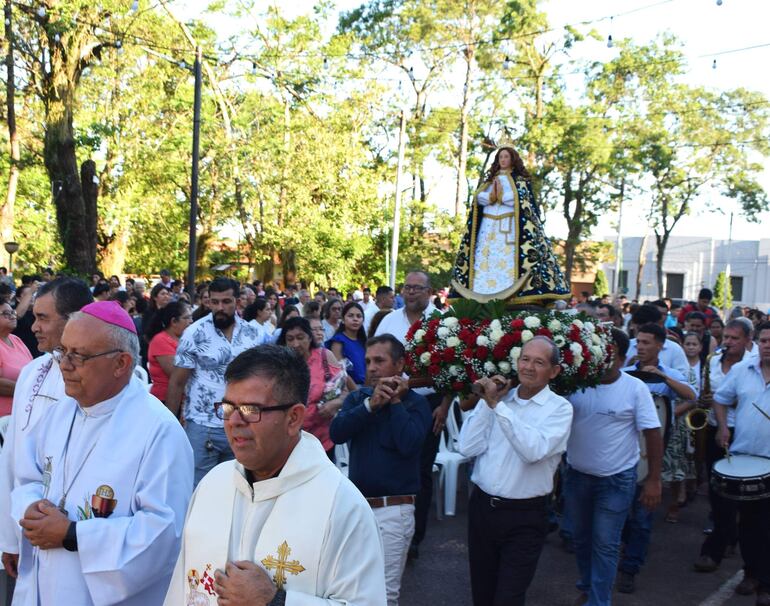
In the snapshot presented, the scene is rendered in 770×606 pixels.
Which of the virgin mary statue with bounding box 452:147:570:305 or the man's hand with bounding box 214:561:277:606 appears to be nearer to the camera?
the man's hand with bounding box 214:561:277:606

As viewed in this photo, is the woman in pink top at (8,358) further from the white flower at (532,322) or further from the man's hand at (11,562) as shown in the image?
the white flower at (532,322)

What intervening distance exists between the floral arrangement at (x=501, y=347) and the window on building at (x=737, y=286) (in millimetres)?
60664

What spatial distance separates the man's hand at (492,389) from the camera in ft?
15.6

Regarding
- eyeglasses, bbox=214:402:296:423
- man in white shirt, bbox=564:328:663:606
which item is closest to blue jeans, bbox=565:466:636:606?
man in white shirt, bbox=564:328:663:606

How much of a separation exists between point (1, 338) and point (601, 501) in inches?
168

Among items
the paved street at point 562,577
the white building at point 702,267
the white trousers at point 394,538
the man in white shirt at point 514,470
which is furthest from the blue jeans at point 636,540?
the white building at point 702,267

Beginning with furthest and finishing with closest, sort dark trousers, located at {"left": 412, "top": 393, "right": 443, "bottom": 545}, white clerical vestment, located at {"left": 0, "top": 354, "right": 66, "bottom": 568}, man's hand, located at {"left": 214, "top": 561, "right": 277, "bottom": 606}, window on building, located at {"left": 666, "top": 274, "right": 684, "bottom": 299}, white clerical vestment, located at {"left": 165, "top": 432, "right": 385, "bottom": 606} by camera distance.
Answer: window on building, located at {"left": 666, "top": 274, "right": 684, "bottom": 299} → dark trousers, located at {"left": 412, "top": 393, "right": 443, "bottom": 545} → white clerical vestment, located at {"left": 0, "top": 354, "right": 66, "bottom": 568} → white clerical vestment, located at {"left": 165, "top": 432, "right": 385, "bottom": 606} → man's hand, located at {"left": 214, "top": 561, "right": 277, "bottom": 606}

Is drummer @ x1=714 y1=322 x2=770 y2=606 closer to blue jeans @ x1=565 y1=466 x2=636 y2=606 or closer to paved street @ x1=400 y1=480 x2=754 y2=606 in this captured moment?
paved street @ x1=400 y1=480 x2=754 y2=606

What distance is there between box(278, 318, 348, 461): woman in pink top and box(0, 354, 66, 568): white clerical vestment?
94.9 inches

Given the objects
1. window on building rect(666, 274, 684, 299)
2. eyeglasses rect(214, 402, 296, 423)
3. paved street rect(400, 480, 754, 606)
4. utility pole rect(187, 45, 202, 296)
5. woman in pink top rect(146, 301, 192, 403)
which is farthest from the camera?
window on building rect(666, 274, 684, 299)

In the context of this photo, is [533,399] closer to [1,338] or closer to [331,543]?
[331,543]

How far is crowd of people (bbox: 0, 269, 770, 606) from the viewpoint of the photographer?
2604mm

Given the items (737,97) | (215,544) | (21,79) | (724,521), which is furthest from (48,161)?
(737,97)

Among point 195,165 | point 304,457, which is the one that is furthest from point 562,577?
point 195,165
